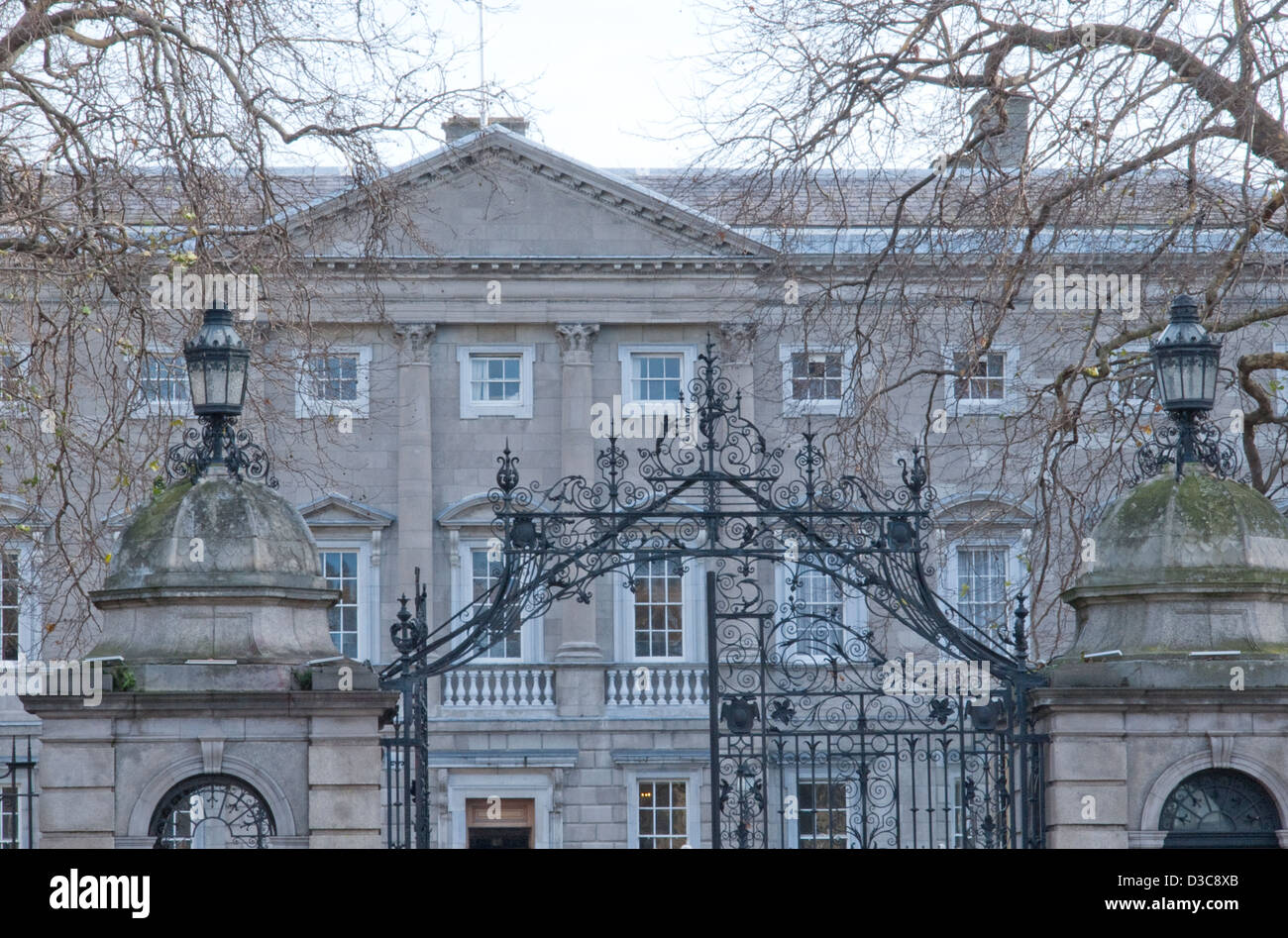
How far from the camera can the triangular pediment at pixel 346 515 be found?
31.1 m

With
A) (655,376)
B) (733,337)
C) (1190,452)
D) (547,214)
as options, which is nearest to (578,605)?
(655,376)

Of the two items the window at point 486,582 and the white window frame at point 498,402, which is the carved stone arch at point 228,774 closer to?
the window at point 486,582

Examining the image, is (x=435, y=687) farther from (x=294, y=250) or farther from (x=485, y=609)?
(x=485, y=609)

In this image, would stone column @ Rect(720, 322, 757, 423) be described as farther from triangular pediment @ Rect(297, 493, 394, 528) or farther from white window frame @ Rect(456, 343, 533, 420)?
triangular pediment @ Rect(297, 493, 394, 528)

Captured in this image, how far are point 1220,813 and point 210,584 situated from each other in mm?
5969

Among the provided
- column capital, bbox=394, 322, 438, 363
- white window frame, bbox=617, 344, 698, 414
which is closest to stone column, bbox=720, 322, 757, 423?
white window frame, bbox=617, 344, 698, 414

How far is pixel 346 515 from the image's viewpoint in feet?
102

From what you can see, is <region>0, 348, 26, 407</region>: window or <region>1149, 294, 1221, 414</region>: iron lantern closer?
<region>1149, 294, 1221, 414</region>: iron lantern

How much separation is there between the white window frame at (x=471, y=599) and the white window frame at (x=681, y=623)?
1.29 m

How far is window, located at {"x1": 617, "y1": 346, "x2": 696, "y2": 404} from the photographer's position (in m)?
31.8

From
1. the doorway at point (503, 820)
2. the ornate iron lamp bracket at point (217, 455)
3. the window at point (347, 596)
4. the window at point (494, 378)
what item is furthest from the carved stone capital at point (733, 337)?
the ornate iron lamp bracket at point (217, 455)

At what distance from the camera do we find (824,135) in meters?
15.7

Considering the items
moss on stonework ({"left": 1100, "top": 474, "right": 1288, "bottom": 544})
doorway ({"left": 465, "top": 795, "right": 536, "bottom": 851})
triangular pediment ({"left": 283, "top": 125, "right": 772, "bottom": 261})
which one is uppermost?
triangular pediment ({"left": 283, "top": 125, "right": 772, "bottom": 261})

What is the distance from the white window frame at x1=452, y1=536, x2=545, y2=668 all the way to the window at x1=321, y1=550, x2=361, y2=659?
1664 millimetres
